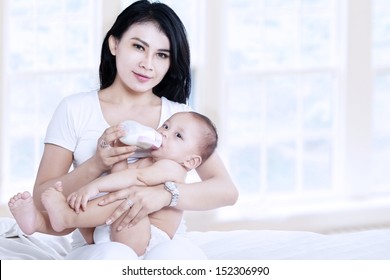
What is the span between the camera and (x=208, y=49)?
3295 mm

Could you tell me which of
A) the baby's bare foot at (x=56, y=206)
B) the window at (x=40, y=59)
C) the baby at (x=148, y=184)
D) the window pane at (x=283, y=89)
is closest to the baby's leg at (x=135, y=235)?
the baby at (x=148, y=184)

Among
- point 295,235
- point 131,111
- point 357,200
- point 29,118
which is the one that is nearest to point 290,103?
point 357,200

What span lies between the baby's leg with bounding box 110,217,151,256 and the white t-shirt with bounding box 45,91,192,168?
0.21 metres

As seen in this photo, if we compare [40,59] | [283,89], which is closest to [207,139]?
[40,59]

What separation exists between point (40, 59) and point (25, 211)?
1910mm

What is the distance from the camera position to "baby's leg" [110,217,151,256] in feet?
5.31

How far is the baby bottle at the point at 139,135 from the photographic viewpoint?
1569 mm

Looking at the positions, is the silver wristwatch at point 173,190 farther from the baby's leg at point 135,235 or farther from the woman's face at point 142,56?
the woman's face at point 142,56

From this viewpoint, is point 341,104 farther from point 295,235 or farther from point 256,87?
point 295,235

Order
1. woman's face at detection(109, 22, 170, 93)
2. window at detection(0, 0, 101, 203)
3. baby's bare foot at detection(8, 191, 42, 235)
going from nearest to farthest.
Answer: baby's bare foot at detection(8, 191, 42, 235) → woman's face at detection(109, 22, 170, 93) → window at detection(0, 0, 101, 203)

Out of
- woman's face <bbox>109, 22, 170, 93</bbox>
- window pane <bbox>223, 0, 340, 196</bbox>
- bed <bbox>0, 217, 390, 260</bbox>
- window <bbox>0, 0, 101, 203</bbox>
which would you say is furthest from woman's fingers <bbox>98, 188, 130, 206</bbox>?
window pane <bbox>223, 0, 340, 196</bbox>

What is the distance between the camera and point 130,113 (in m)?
1.74

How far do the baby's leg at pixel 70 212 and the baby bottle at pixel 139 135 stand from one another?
0.14 metres

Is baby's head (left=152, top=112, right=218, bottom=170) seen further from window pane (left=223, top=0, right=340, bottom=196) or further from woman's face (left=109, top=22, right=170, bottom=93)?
window pane (left=223, top=0, right=340, bottom=196)
